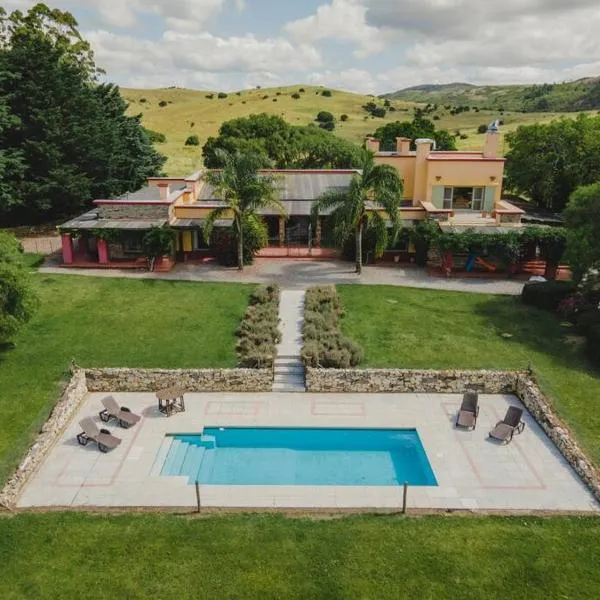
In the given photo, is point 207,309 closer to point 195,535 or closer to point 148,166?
point 195,535

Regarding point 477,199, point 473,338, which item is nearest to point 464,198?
point 477,199

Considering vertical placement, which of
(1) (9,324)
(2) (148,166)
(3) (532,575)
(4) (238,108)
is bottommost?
(3) (532,575)

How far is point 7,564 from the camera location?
13391 millimetres

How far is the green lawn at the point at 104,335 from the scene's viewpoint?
66.2ft

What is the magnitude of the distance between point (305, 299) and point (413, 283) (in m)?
6.96

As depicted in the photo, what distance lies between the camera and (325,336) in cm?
2423

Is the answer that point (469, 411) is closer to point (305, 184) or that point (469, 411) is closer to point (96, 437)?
point (96, 437)

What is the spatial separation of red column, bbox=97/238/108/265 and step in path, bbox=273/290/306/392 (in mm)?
11818

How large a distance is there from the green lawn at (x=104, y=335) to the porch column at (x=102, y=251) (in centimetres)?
245

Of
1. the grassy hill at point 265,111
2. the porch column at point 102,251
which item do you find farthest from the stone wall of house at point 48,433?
the grassy hill at point 265,111

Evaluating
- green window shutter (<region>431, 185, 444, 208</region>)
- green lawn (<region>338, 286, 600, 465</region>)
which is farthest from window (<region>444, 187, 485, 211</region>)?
green lawn (<region>338, 286, 600, 465</region>)

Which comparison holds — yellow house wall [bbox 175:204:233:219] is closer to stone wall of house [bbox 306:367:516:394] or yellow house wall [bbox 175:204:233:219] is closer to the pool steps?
stone wall of house [bbox 306:367:516:394]

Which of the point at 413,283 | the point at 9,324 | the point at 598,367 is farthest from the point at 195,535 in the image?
the point at 413,283

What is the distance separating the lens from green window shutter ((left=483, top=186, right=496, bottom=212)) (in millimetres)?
38312
